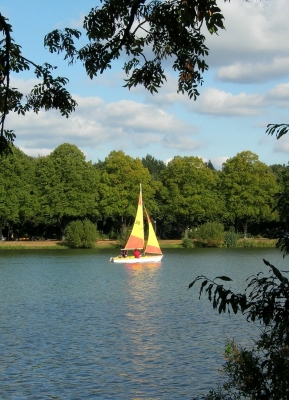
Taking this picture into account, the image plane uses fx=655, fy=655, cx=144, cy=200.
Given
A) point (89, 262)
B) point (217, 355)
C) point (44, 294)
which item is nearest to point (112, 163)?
point (89, 262)

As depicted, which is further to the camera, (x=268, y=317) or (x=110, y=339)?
(x=110, y=339)

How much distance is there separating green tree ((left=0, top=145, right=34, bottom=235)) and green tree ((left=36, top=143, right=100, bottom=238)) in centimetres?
146

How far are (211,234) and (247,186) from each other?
943cm

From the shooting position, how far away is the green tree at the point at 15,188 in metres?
66.4

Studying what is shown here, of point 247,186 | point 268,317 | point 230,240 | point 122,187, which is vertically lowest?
point 268,317

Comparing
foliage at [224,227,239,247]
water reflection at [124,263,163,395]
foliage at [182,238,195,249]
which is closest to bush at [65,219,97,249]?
foliage at [182,238,195,249]

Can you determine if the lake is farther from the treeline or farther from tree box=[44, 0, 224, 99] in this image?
the treeline

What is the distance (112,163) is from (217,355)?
196ft

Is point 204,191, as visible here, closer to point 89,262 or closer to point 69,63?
point 89,262

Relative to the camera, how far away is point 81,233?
217 feet

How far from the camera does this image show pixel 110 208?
71375 millimetres

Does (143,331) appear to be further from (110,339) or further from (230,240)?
(230,240)

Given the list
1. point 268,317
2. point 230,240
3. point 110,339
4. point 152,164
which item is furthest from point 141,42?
point 152,164

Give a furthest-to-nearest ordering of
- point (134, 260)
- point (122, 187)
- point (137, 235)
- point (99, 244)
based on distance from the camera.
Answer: point (122, 187) → point (99, 244) → point (137, 235) → point (134, 260)
